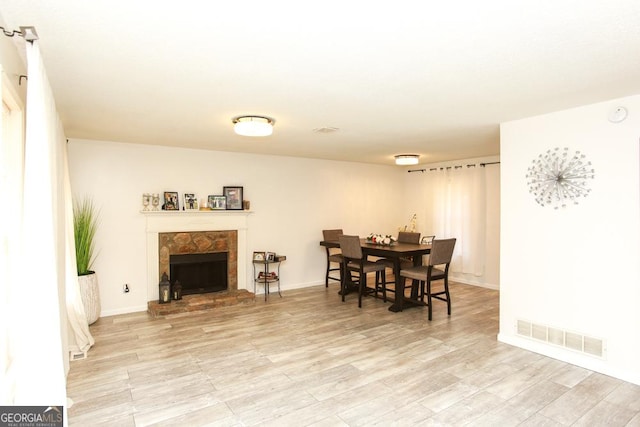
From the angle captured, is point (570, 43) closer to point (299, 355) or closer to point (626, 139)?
point (626, 139)

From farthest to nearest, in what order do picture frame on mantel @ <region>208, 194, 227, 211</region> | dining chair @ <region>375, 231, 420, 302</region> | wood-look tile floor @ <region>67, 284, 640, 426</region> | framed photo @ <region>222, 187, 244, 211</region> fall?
1. framed photo @ <region>222, 187, 244, 211</region>
2. picture frame on mantel @ <region>208, 194, 227, 211</region>
3. dining chair @ <region>375, 231, 420, 302</region>
4. wood-look tile floor @ <region>67, 284, 640, 426</region>

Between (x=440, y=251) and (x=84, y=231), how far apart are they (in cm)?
421

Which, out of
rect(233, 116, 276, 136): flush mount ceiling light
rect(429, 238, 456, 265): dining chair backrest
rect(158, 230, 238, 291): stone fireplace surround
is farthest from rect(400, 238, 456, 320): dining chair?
rect(158, 230, 238, 291): stone fireplace surround

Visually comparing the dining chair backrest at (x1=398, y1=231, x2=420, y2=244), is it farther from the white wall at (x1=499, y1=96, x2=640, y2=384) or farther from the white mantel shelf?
the white mantel shelf

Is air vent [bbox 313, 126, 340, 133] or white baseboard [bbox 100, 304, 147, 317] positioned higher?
air vent [bbox 313, 126, 340, 133]

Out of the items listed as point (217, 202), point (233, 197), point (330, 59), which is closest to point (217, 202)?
point (217, 202)

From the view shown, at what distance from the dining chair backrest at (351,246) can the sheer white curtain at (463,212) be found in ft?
7.89

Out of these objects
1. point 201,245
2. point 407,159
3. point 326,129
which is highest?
point 326,129

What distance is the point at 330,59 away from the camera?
2104 millimetres

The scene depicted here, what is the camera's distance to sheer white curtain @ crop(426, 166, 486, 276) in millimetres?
6211

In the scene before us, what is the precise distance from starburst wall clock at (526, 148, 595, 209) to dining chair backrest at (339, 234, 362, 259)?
2257 millimetres

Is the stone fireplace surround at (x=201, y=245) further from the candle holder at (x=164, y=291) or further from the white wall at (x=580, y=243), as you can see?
the white wall at (x=580, y=243)

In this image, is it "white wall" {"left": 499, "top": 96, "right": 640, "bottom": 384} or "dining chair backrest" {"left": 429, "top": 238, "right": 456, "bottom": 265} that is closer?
"white wall" {"left": 499, "top": 96, "right": 640, "bottom": 384}

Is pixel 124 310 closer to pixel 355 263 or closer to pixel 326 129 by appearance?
pixel 355 263
